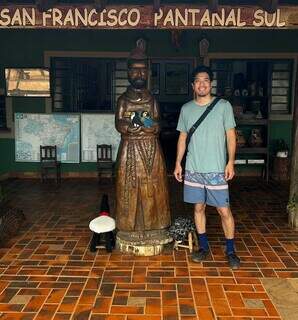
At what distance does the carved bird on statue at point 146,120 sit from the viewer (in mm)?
4539

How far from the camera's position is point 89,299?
3.67 m

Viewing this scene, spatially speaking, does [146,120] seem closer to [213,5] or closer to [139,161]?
[139,161]

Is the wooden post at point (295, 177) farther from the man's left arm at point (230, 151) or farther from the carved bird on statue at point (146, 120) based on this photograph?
the carved bird on statue at point (146, 120)

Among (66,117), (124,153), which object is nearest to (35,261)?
(124,153)

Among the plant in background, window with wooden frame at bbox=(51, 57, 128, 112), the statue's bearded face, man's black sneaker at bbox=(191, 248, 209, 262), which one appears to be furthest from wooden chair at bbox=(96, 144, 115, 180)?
man's black sneaker at bbox=(191, 248, 209, 262)

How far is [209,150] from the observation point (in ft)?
13.9

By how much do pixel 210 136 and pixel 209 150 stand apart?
0.45 ft

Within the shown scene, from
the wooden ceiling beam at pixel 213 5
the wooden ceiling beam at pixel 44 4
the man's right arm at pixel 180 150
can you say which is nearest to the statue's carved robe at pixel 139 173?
the man's right arm at pixel 180 150

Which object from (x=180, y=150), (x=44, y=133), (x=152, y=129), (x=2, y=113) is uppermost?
(x=152, y=129)

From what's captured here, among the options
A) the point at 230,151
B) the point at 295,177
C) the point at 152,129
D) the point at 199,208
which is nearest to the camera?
the point at 230,151

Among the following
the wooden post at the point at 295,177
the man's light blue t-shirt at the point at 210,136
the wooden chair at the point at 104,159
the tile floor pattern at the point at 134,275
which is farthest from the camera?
the wooden chair at the point at 104,159

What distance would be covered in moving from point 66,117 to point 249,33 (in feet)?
13.0

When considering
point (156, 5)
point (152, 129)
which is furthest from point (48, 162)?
point (156, 5)

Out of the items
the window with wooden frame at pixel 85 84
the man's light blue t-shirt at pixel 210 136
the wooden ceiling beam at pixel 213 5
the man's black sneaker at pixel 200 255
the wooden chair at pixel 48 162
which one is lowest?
the man's black sneaker at pixel 200 255
